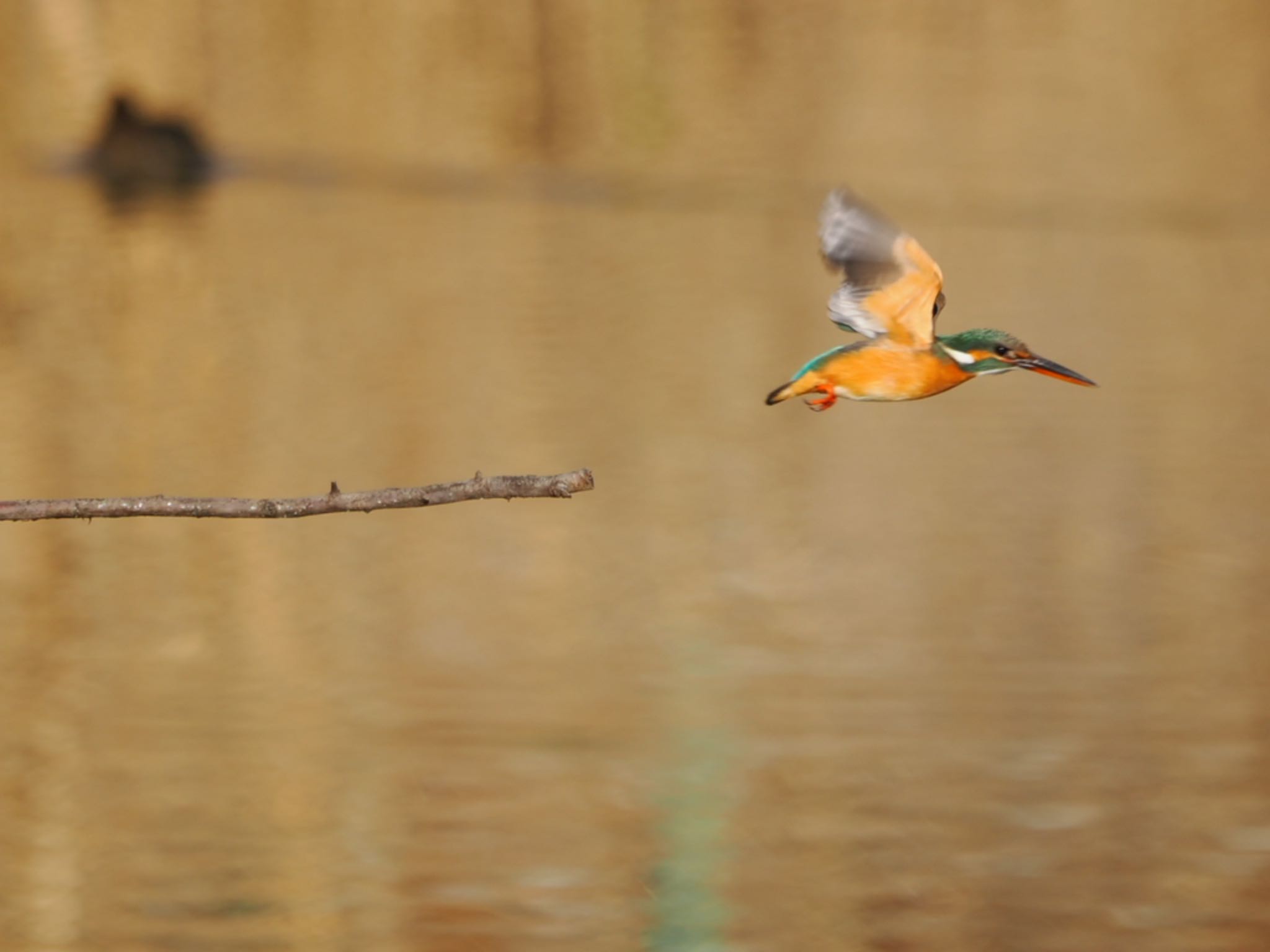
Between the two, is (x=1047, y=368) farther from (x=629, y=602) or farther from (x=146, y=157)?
(x=146, y=157)

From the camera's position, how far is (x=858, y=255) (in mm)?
3725

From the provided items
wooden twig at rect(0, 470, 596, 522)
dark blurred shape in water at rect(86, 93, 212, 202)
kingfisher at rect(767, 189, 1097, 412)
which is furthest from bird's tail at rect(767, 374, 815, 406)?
dark blurred shape in water at rect(86, 93, 212, 202)

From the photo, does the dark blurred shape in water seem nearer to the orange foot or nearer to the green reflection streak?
the green reflection streak

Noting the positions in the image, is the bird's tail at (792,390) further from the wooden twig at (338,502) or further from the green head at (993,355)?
the wooden twig at (338,502)

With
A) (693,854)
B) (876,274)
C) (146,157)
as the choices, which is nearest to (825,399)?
(876,274)

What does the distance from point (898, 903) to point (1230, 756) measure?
186 inches

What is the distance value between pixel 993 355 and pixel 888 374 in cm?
23

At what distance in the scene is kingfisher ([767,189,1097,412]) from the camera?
348 centimetres

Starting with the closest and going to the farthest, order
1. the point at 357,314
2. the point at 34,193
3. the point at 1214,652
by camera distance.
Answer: the point at 1214,652, the point at 357,314, the point at 34,193

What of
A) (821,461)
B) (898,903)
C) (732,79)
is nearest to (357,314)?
(821,461)

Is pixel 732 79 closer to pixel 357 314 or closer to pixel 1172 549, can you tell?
pixel 357 314

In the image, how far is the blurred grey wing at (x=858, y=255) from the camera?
3641 millimetres

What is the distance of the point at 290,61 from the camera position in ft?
328

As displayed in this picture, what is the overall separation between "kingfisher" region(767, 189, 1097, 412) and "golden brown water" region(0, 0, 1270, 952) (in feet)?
43.1
